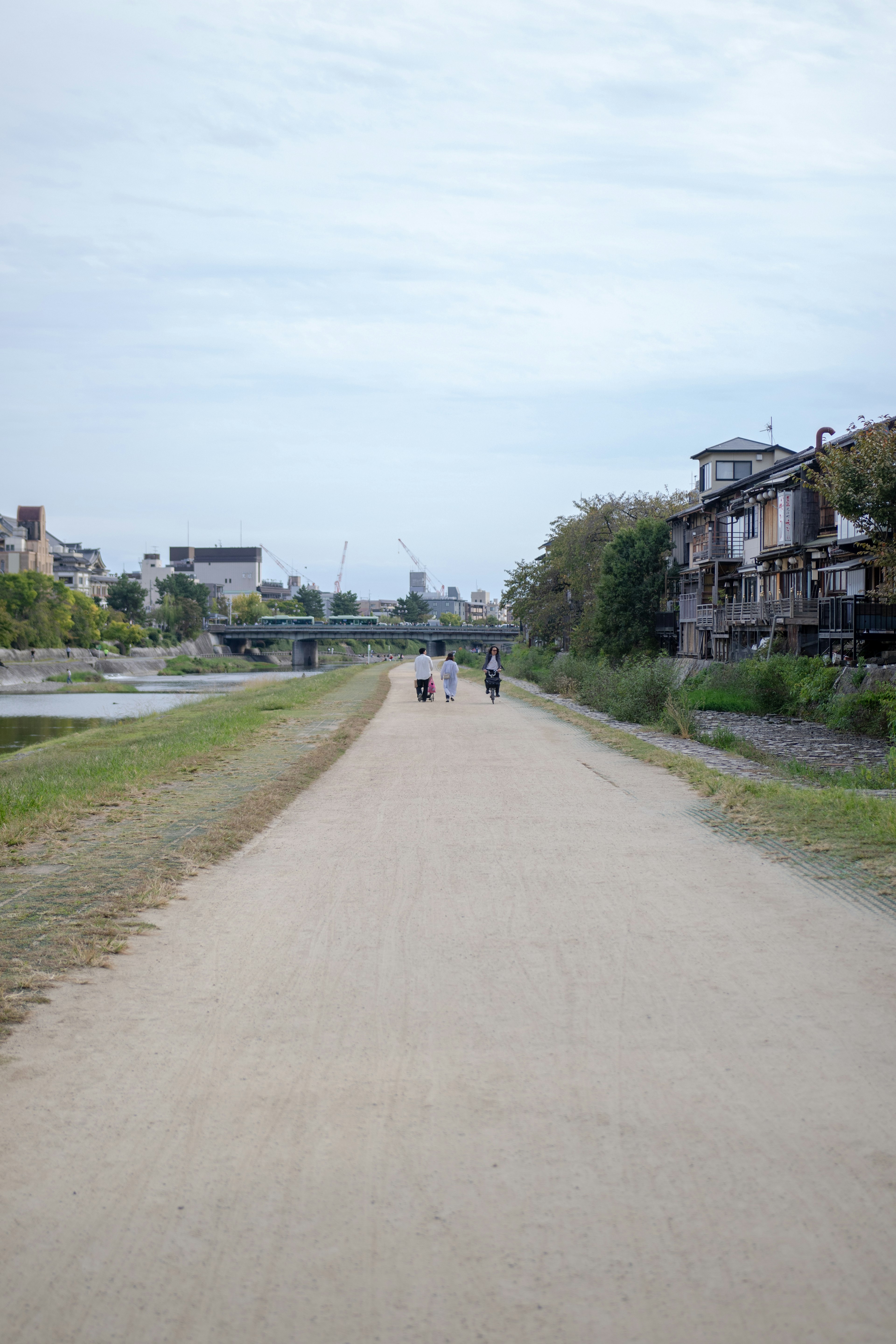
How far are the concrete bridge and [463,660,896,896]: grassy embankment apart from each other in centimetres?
8795

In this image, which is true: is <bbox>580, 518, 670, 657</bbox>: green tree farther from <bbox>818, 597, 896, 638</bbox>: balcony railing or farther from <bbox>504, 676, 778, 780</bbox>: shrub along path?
<bbox>504, 676, 778, 780</bbox>: shrub along path

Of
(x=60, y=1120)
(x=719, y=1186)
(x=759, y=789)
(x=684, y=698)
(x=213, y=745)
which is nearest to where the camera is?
(x=719, y=1186)

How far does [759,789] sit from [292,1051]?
9.49 meters

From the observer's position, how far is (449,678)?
34156mm

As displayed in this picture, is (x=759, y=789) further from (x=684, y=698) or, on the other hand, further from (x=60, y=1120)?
(x=684, y=698)

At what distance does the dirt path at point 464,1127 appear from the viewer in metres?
3.02

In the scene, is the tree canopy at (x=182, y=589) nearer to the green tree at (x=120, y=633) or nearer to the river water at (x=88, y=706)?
the green tree at (x=120, y=633)

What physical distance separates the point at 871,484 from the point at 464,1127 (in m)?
20.9

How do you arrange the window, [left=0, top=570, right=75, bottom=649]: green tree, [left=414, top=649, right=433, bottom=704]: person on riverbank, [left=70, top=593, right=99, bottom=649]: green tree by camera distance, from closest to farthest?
1. [left=414, top=649, right=433, bottom=704]: person on riverbank
2. the window
3. [left=0, top=570, right=75, bottom=649]: green tree
4. [left=70, top=593, right=99, bottom=649]: green tree

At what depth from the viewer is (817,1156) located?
377 centimetres

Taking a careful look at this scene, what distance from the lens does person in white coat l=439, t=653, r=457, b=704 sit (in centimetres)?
3381

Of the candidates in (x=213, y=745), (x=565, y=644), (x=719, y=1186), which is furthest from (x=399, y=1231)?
(x=565, y=644)

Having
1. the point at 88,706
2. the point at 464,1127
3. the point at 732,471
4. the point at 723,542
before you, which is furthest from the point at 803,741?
the point at 88,706

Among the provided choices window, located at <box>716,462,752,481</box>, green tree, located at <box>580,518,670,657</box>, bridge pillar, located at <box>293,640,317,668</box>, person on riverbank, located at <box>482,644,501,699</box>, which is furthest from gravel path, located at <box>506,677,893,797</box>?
bridge pillar, located at <box>293,640,317,668</box>
